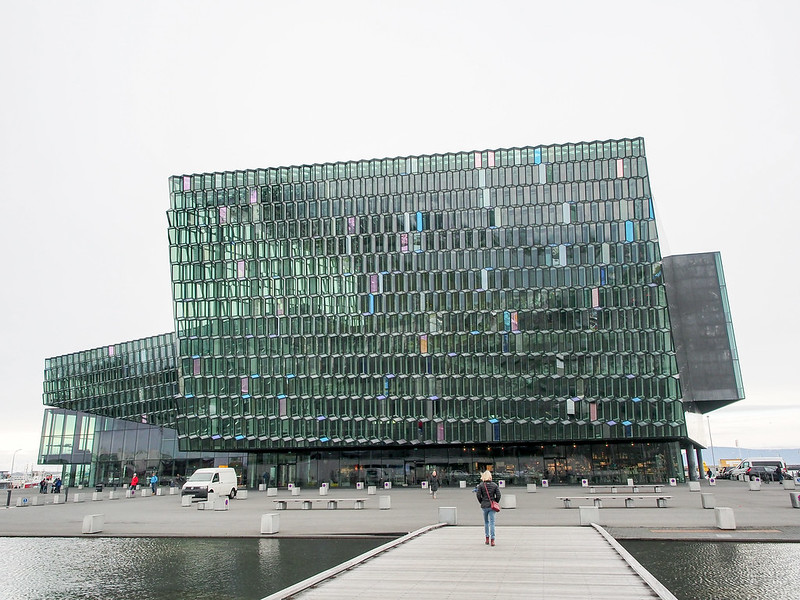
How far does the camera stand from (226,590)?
44.4ft

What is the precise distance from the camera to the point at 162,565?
55.8ft

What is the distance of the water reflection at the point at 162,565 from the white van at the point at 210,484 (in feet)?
68.2

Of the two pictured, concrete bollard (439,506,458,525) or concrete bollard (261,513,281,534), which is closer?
concrete bollard (261,513,281,534)

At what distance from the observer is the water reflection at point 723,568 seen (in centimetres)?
1273

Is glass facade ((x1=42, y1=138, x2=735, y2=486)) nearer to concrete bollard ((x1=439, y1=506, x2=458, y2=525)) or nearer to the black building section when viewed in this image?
the black building section

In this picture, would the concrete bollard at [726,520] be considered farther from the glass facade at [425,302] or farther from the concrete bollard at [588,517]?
the glass facade at [425,302]

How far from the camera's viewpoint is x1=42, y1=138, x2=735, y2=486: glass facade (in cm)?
6931

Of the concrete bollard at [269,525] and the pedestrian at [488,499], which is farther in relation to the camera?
the concrete bollard at [269,525]

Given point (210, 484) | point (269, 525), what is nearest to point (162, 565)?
point (269, 525)

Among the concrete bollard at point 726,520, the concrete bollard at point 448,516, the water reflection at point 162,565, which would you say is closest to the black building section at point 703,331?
the concrete bollard at point 726,520

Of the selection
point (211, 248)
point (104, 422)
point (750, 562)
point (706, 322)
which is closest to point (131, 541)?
point (750, 562)

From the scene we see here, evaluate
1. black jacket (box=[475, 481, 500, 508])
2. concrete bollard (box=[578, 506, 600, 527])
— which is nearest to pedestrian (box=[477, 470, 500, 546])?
black jacket (box=[475, 481, 500, 508])

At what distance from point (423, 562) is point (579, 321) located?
189 feet

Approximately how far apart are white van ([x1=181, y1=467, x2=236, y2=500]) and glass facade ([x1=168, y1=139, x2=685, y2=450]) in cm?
2408
